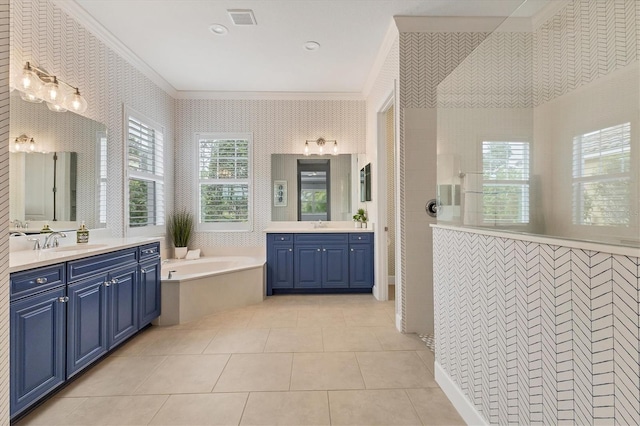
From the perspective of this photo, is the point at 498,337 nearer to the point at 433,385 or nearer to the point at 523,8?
the point at 433,385

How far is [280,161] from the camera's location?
185 inches

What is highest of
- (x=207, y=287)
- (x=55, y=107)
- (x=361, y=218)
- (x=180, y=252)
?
(x=55, y=107)

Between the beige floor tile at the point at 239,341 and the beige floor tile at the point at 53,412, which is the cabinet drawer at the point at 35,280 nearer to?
the beige floor tile at the point at 53,412

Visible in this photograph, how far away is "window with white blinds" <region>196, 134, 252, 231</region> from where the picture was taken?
4.66 m

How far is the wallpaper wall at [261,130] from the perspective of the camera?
15.1ft

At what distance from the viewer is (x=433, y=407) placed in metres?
1.77

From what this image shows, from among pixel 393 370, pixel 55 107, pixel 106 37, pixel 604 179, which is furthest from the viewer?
pixel 106 37

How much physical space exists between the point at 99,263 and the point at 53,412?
2.91ft

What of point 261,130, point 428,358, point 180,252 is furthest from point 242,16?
point 428,358

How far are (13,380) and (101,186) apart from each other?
1.97 m

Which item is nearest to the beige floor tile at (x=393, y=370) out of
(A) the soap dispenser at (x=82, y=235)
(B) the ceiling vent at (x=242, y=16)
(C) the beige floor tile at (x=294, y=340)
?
(C) the beige floor tile at (x=294, y=340)

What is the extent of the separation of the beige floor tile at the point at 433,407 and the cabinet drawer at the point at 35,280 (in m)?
2.19

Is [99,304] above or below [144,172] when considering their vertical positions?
below

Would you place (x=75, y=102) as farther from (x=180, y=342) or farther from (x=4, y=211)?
(x=180, y=342)
